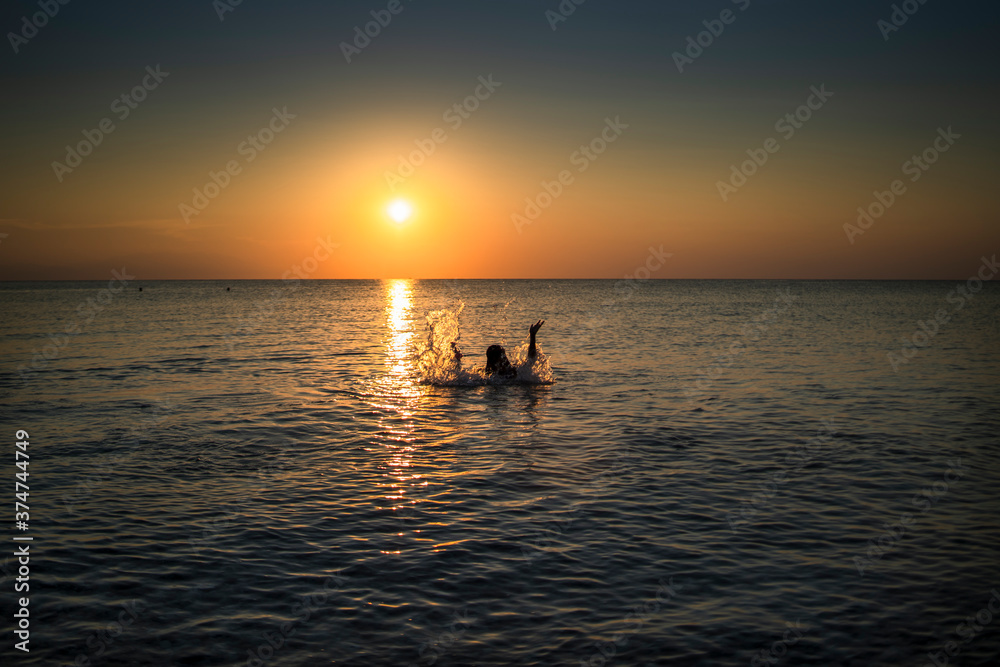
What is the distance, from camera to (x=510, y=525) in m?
10.6

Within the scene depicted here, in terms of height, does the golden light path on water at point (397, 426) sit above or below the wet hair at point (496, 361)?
below

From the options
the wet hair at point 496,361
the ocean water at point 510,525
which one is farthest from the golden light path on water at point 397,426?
the wet hair at point 496,361

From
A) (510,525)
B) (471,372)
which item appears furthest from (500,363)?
(510,525)

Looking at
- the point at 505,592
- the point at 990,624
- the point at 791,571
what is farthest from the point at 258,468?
the point at 990,624

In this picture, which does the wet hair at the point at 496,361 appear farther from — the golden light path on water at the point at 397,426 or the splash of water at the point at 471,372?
the golden light path on water at the point at 397,426

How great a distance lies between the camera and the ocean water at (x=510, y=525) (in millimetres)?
7371

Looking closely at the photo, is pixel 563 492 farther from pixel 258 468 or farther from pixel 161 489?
pixel 161 489

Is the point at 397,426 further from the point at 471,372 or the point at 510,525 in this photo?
the point at 471,372

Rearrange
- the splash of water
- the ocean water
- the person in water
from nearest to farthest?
the ocean water, the splash of water, the person in water

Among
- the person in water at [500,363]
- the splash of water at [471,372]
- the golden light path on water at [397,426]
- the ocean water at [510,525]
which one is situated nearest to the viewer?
the ocean water at [510,525]

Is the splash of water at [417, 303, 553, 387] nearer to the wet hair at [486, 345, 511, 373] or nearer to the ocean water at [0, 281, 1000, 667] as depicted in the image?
the wet hair at [486, 345, 511, 373]

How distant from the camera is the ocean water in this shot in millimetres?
7371

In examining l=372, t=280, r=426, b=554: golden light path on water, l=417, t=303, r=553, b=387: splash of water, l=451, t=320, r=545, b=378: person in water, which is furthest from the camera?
l=451, t=320, r=545, b=378: person in water

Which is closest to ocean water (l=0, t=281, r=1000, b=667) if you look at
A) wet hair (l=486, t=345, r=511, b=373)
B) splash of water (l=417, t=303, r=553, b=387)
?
splash of water (l=417, t=303, r=553, b=387)
